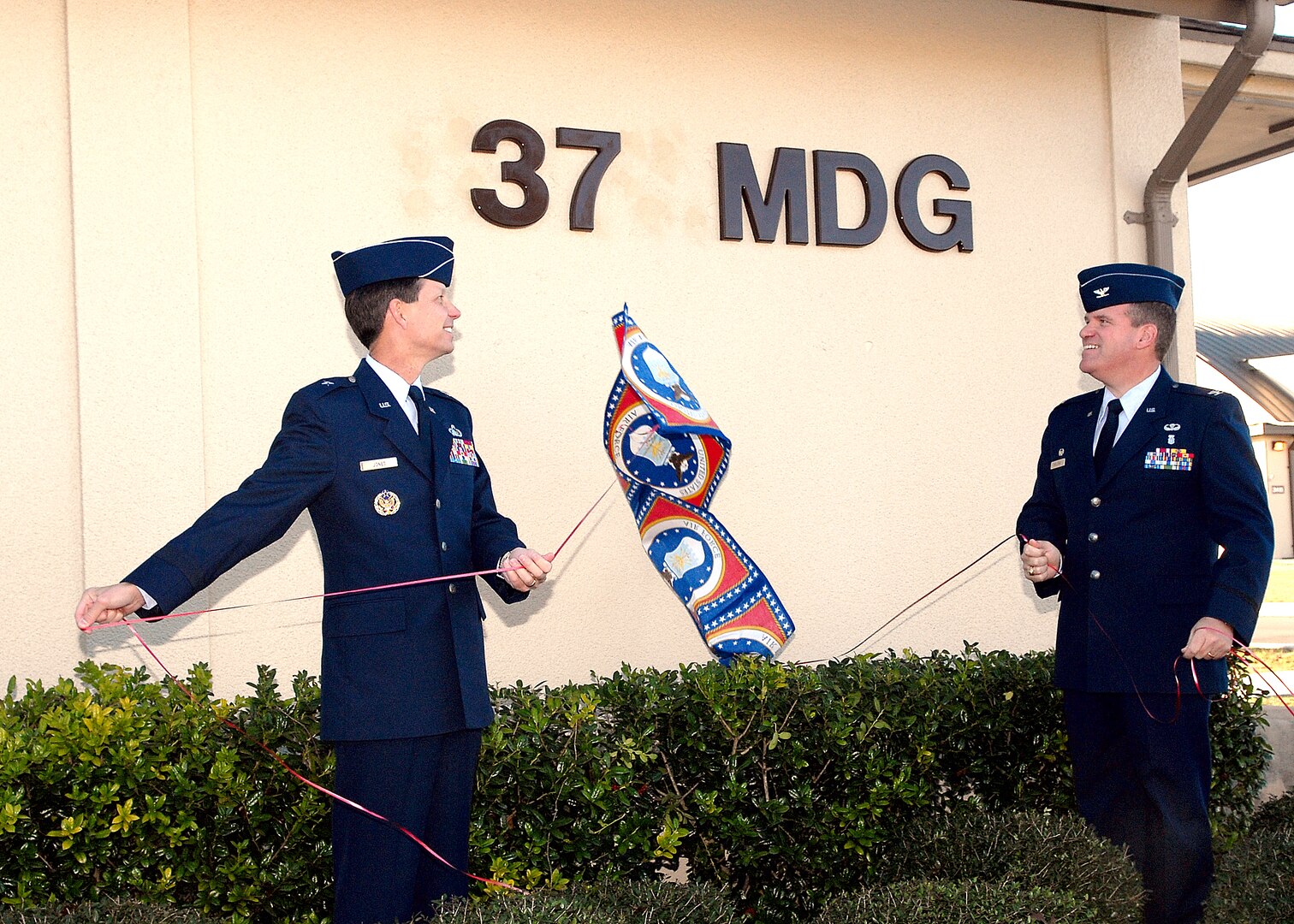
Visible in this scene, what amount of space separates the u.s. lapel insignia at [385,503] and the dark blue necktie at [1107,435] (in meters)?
2.04

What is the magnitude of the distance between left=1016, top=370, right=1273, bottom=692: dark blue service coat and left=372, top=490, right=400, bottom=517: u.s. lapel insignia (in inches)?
78.0

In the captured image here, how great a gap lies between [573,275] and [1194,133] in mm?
2974

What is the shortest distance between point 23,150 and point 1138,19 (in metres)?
5.07

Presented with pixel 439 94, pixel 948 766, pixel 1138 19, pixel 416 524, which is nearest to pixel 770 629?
pixel 948 766

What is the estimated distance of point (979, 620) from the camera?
5.66 m

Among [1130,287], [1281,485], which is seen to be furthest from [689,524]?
[1281,485]

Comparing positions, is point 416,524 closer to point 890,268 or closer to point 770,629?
point 770,629

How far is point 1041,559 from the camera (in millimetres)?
3459

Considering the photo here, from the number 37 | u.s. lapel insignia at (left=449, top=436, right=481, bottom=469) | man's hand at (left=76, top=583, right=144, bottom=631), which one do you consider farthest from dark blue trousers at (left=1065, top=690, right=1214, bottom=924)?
the number 37

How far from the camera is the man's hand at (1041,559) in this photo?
11.3 feet

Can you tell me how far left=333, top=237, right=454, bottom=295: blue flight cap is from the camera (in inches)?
114

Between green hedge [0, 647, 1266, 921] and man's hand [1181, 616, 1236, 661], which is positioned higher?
man's hand [1181, 616, 1236, 661]

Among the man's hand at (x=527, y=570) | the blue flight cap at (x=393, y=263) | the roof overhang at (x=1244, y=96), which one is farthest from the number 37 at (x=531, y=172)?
the roof overhang at (x=1244, y=96)

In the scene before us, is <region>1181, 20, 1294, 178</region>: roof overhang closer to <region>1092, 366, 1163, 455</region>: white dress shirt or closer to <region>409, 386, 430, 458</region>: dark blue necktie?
<region>1092, 366, 1163, 455</region>: white dress shirt
